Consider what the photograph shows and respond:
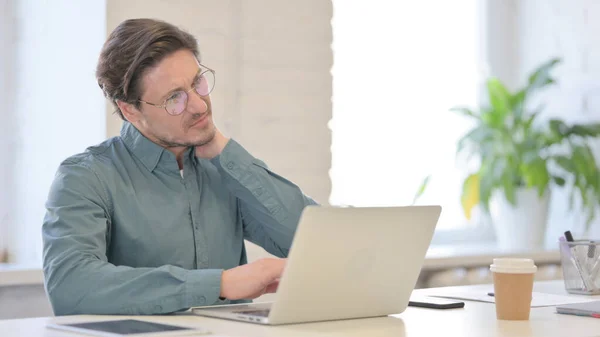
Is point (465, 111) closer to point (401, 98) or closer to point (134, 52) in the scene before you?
point (401, 98)

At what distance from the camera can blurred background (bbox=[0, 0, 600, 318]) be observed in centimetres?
278

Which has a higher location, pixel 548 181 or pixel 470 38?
pixel 470 38

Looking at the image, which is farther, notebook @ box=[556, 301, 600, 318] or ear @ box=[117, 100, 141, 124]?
ear @ box=[117, 100, 141, 124]

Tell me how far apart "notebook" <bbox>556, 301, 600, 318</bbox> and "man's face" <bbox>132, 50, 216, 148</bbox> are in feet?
2.83

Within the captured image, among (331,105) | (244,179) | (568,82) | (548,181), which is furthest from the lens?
(568,82)

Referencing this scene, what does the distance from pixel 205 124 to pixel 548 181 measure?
6.43 feet

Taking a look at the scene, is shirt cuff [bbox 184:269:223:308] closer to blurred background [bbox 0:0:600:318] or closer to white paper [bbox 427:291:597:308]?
white paper [bbox 427:291:597:308]

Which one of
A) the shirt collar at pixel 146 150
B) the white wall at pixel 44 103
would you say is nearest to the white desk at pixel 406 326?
the shirt collar at pixel 146 150

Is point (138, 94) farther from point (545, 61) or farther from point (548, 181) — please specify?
point (545, 61)

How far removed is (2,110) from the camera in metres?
2.80

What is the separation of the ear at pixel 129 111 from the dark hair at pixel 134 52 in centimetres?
2

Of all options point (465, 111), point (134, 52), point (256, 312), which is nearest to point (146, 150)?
point (134, 52)

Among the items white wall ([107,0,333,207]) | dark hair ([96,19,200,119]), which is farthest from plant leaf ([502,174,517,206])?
dark hair ([96,19,200,119])

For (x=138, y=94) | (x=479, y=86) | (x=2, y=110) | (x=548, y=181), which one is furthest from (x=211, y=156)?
(x=479, y=86)
